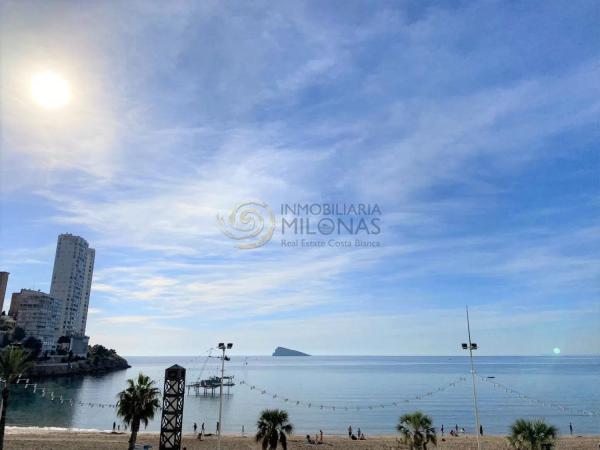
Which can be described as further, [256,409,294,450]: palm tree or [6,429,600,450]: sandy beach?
[6,429,600,450]: sandy beach

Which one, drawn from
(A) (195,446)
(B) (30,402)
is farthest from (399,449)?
(B) (30,402)

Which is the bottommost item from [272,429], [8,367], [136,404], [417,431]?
[417,431]

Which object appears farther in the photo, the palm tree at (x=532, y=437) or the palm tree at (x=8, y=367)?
the palm tree at (x=8, y=367)

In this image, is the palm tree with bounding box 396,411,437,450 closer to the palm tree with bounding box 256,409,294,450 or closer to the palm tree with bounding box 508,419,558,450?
the palm tree with bounding box 508,419,558,450

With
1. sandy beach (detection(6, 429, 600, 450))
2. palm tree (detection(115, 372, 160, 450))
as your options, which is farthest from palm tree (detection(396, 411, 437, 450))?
palm tree (detection(115, 372, 160, 450))

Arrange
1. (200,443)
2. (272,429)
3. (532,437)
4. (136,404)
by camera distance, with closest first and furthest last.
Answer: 1. (532,437)
2. (272,429)
3. (136,404)
4. (200,443)

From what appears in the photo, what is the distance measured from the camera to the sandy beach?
47.7m

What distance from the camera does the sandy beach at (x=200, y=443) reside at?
47656 mm

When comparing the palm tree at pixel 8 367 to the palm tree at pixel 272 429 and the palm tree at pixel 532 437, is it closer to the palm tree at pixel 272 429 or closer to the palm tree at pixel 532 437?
the palm tree at pixel 272 429

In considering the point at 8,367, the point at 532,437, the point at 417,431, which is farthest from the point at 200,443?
the point at 532,437

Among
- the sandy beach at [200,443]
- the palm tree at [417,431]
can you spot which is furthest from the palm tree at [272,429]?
the sandy beach at [200,443]

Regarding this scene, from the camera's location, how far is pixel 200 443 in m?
54.7

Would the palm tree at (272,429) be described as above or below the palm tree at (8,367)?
below

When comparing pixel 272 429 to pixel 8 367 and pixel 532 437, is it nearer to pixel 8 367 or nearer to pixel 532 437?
pixel 532 437
